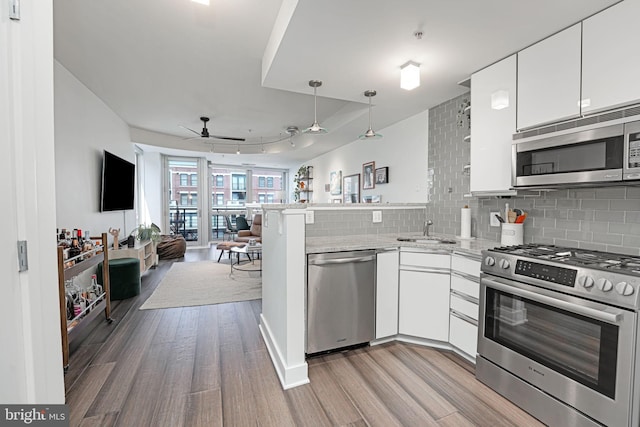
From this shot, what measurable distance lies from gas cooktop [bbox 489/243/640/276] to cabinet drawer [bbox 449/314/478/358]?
2.18ft

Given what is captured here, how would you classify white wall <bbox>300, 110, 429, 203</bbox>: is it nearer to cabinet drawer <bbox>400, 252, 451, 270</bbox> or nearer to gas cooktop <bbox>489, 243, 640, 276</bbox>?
cabinet drawer <bbox>400, 252, 451, 270</bbox>

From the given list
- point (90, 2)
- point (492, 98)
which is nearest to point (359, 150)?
point (492, 98)

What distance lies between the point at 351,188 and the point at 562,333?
4.13 m

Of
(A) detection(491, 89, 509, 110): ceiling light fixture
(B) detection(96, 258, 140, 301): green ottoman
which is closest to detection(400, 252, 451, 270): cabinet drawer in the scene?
(A) detection(491, 89, 509, 110): ceiling light fixture

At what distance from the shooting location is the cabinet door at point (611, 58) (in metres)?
1.53

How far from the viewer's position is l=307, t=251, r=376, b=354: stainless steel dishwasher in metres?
2.19

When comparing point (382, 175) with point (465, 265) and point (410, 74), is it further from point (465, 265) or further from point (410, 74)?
point (465, 265)

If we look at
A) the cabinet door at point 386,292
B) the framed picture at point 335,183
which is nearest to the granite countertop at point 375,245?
the cabinet door at point 386,292

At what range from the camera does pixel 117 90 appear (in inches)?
149

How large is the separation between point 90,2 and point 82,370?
8.87ft

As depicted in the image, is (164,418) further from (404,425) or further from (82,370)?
(404,425)

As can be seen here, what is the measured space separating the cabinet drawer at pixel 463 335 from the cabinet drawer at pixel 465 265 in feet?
1.29

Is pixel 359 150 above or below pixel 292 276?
above

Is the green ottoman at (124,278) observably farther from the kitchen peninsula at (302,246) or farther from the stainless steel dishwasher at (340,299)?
the stainless steel dishwasher at (340,299)
